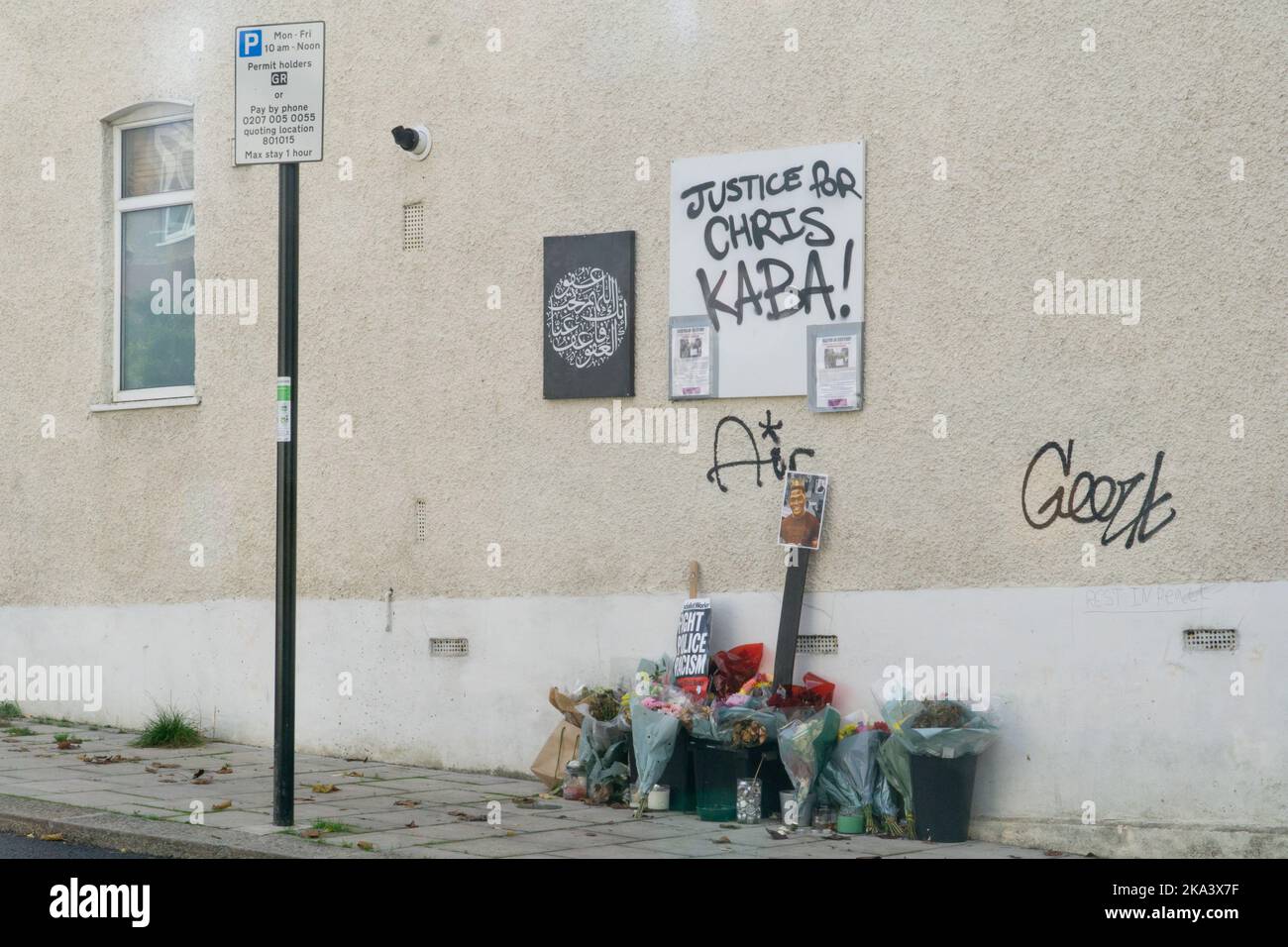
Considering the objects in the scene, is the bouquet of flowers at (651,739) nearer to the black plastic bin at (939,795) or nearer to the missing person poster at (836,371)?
the black plastic bin at (939,795)

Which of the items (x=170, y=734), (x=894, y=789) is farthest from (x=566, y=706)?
(x=170, y=734)

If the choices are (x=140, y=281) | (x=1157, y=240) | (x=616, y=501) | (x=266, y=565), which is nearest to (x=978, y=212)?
(x=1157, y=240)

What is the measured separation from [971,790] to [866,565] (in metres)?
1.33

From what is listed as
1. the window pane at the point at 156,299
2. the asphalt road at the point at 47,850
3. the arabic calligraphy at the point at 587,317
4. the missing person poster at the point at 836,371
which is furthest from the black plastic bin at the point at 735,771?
the window pane at the point at 156,299

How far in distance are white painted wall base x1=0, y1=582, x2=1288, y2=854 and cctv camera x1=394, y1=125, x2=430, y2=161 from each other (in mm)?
2847

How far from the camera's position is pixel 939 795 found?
7.82 metres

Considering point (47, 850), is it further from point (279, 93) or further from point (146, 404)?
point (146, 404)

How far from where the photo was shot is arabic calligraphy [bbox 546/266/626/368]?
9.34 meters

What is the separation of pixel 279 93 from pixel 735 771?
13.6 ft

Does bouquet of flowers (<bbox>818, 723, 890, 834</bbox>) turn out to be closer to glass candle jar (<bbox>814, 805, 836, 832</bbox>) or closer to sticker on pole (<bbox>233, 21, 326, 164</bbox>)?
glass candle jar (<bbox>814, 805, 836, 832</bbox>)

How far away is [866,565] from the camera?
8555 mm
